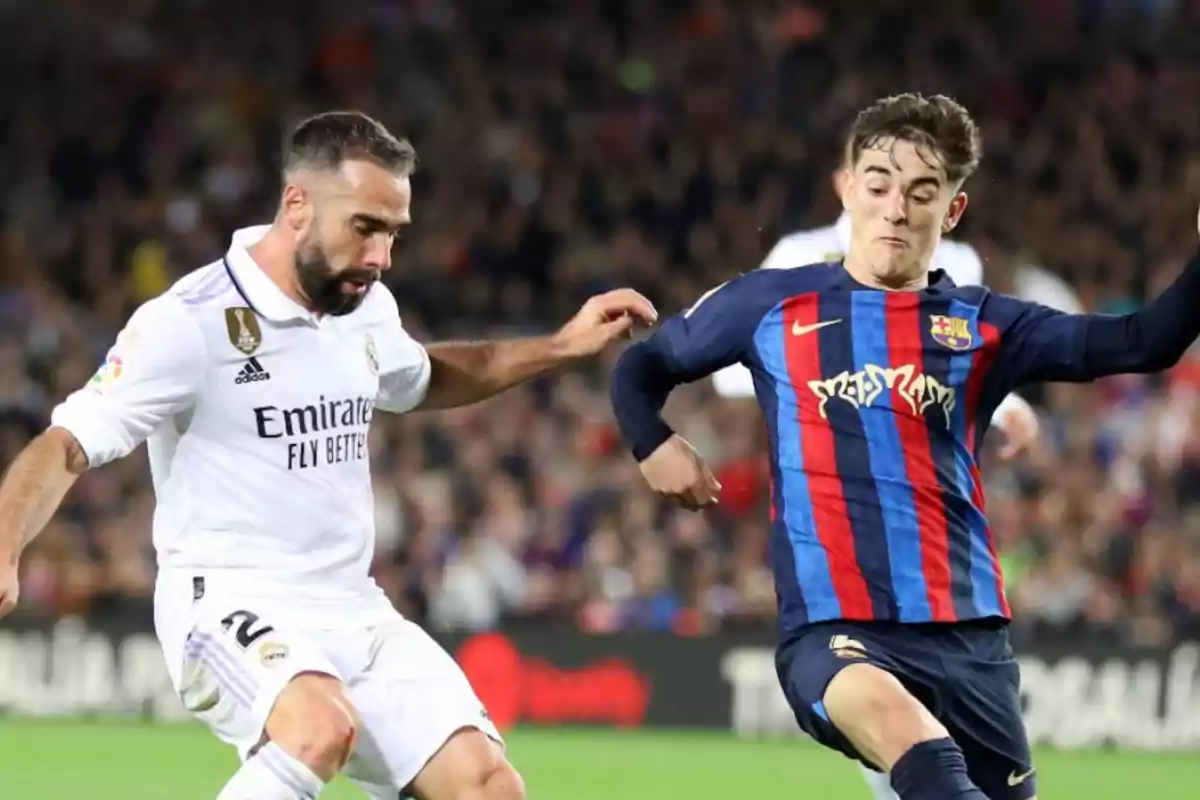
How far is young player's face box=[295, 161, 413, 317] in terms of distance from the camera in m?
5.69

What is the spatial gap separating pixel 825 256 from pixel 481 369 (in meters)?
1.62

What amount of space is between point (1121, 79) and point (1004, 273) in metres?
3.33

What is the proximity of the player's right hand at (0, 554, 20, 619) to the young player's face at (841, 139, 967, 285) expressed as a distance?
2233mm

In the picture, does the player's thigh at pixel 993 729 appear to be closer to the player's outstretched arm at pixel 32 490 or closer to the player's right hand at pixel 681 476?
the player's right hand at pixel 681 476

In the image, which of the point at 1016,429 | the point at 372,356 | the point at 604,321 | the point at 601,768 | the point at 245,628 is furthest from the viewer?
the point at 601,768

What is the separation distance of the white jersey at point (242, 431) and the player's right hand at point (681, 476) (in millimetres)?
840

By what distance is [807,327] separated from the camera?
5613 mm

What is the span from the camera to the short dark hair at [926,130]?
557 centimetres

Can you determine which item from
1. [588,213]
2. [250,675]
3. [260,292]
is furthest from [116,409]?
[588,213]

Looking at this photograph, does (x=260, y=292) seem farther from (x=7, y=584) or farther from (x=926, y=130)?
(x=926, y=130)

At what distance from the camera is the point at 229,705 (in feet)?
18.1

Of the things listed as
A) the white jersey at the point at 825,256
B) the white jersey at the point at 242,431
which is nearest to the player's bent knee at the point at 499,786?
the white jersey at the point at 242,431

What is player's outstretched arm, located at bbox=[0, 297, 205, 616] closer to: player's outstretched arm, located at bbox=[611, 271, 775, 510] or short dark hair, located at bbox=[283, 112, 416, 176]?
short dark hair, located at bbox=[283, 112, 416, 176]

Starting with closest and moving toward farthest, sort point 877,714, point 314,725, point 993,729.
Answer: point 877,714
point 314,725
point 993,729
